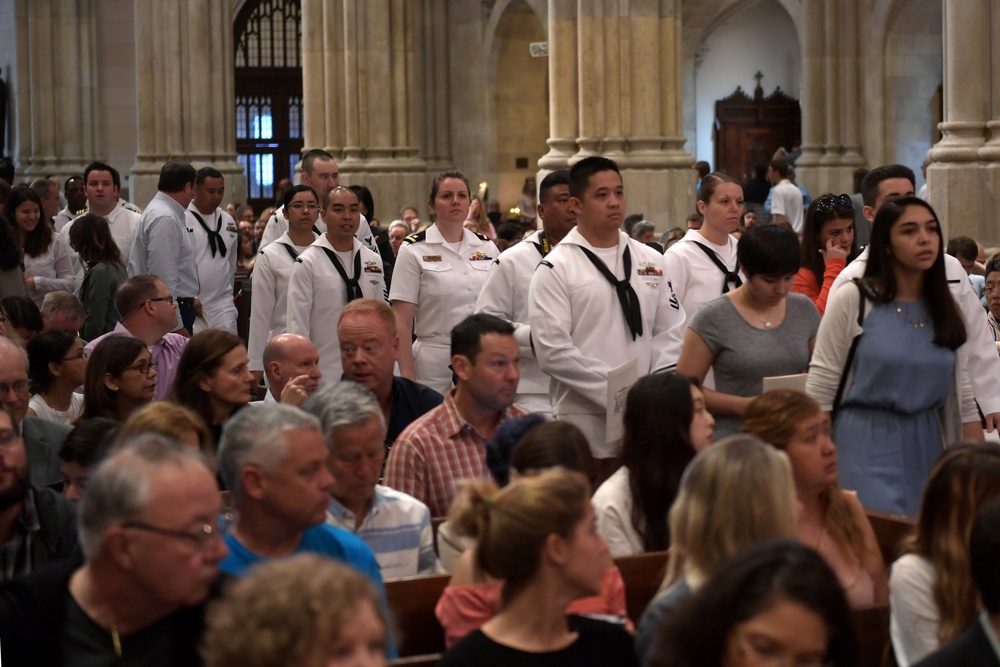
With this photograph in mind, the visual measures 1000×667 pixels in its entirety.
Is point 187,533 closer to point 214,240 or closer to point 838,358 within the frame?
point 838,358

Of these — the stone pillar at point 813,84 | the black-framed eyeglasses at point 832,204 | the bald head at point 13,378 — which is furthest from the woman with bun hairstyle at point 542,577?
the stone pillar at point 813,84

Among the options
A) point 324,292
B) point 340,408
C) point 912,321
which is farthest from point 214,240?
point 340,408

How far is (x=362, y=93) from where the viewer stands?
1989 centimetres

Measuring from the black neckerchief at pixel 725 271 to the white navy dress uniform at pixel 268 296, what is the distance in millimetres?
2381

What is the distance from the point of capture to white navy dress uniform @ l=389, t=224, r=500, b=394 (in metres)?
8.66

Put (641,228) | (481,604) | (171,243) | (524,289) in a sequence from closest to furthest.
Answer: (481,604) → (524,289) → (171,243) → (641,228)

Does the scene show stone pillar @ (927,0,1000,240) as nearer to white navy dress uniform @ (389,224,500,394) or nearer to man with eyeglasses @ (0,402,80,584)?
white navy dress uniform @ (389,224,500,394)

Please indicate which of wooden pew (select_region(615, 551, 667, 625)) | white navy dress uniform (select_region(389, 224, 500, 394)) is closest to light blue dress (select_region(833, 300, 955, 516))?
wooden pew (select_region(615, 551, 667, 625))

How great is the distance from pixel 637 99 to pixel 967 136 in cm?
289

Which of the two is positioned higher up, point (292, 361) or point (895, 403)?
point (292, 361)

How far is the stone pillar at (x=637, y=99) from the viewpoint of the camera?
13938mm

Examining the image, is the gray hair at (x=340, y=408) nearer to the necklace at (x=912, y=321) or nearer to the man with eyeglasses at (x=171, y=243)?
the necklace at (x=912, y=321)

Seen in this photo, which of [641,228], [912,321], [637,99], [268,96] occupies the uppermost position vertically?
[268,96]

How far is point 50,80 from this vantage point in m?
29.2
